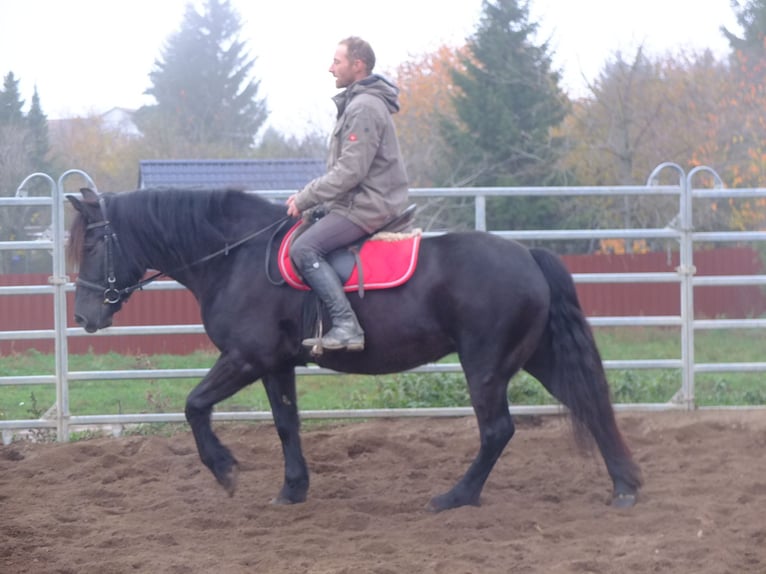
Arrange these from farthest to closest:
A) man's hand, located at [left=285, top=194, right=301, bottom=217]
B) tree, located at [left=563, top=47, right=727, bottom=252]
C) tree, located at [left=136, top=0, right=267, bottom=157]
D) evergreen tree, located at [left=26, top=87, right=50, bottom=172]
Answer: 1. tree, located at [left=136, top=0, right=267, bottom=157]
2. tree, located at [left=563, top=47, right=727, bottom=252]
3. evergreen tree, located at [left=26, top=87, right=50, bottom=172]
4. man's hand, located at [left=285, top=194, right=301, bottom=217]

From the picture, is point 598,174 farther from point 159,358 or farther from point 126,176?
point 159,358

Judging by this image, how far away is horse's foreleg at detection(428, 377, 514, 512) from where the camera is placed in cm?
512

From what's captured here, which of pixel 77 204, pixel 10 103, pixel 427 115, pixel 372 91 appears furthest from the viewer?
pixel 427 115

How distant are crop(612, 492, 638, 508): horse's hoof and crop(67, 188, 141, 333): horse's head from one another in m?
3.06

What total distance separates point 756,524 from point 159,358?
750 cm

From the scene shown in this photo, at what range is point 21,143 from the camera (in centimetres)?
1077

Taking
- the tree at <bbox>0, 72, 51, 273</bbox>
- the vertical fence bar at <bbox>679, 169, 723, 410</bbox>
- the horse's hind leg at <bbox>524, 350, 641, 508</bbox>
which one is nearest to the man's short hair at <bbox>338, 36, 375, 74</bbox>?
the horse's hind leg at <bbox>524, 350, 641, 508</bbox>

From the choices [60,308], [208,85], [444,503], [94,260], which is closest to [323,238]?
[94,260]

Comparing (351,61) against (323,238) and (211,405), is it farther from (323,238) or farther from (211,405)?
(211,405)

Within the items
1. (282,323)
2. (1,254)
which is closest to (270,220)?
(282,323)

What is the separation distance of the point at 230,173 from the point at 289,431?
45.2ft

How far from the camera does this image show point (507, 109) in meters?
24.2

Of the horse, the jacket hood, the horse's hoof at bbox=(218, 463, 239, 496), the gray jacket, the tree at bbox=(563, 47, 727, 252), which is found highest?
the tree at bbox=(563, 47, 727, 252)

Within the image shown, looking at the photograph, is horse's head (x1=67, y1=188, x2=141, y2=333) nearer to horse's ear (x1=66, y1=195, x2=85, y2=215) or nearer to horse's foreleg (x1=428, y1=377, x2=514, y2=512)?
horse's ear (x1=66, y1=195, x2=85, y2=215)
